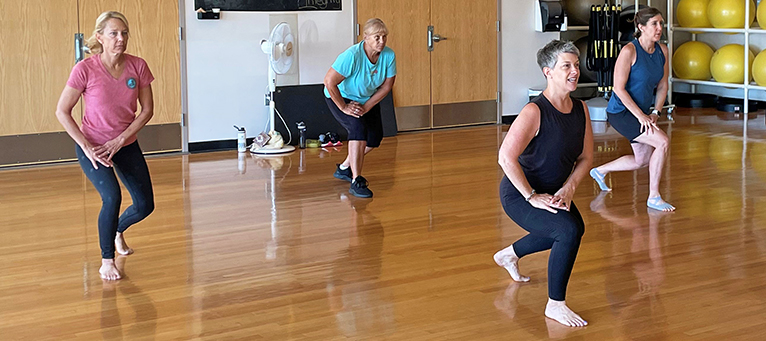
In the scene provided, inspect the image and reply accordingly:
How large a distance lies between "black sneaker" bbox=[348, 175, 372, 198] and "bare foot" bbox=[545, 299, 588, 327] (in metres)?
2.55

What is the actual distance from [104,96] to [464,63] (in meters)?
5.68

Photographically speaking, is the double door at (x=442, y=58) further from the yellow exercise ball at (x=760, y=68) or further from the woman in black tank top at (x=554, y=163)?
the woman in black tank top at (x=554, y=163)

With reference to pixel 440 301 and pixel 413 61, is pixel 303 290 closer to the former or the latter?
pixel 440 301

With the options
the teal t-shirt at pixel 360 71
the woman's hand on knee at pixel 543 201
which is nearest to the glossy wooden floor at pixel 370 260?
the woman's hand on knee at pixel 543 201

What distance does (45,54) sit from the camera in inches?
283

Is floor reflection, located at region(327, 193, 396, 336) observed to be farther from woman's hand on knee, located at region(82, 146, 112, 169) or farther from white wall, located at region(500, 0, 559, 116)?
white wall, located at region(500, 0, 559, 116)

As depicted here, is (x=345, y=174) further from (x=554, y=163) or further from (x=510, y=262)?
(x=554, y=163)

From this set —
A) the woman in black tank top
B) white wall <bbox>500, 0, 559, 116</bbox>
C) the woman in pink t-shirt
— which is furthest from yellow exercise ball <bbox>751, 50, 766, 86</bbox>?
the woman in pink t-shirt

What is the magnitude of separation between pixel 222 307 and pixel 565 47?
70.3 inches

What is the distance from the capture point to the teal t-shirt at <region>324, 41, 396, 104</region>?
5836 mm

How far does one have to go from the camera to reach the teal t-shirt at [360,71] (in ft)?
19.1

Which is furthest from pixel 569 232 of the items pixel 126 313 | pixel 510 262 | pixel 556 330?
pixel 126 313

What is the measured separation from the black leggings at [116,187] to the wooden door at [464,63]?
17.0 ft

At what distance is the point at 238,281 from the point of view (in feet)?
13.5
